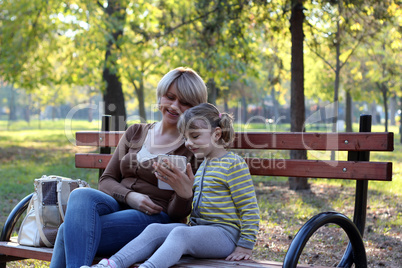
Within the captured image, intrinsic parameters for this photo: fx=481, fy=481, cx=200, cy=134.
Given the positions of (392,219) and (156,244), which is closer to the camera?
(156,244)

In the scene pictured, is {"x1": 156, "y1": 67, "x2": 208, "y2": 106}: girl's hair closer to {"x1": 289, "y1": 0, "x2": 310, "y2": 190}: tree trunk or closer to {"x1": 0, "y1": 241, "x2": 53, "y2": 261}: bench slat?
{"x1": 0, "y1": 241, "x2": 53, "y2": 261}: bench slat

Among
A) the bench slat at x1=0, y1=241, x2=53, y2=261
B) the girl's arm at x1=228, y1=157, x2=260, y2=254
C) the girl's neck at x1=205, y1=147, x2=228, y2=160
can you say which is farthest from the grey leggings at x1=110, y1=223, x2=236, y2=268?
the bench slat at x1=0, y1=241, x2=53, y2=261

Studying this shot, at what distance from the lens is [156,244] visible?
8.97 feet

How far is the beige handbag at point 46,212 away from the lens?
3.27 meters

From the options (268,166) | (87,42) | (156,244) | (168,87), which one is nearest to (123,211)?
(156,244)

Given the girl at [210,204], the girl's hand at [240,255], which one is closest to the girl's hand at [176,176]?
the girl at [210,204]

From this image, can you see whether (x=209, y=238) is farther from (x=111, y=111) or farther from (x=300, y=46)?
(x=111, y=111)

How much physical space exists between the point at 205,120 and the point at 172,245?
0.79 metres

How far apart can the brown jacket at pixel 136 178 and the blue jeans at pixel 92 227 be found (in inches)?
3.6

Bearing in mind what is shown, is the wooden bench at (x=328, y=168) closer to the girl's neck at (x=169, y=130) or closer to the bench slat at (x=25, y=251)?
the bench slat at (x=25, y=251)

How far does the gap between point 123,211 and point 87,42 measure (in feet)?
34.6

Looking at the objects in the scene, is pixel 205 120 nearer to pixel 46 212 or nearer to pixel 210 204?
pixel 210 204

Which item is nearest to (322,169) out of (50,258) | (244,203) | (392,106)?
(244,203)

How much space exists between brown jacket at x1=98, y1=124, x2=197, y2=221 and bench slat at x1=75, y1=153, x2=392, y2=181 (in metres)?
0.55
